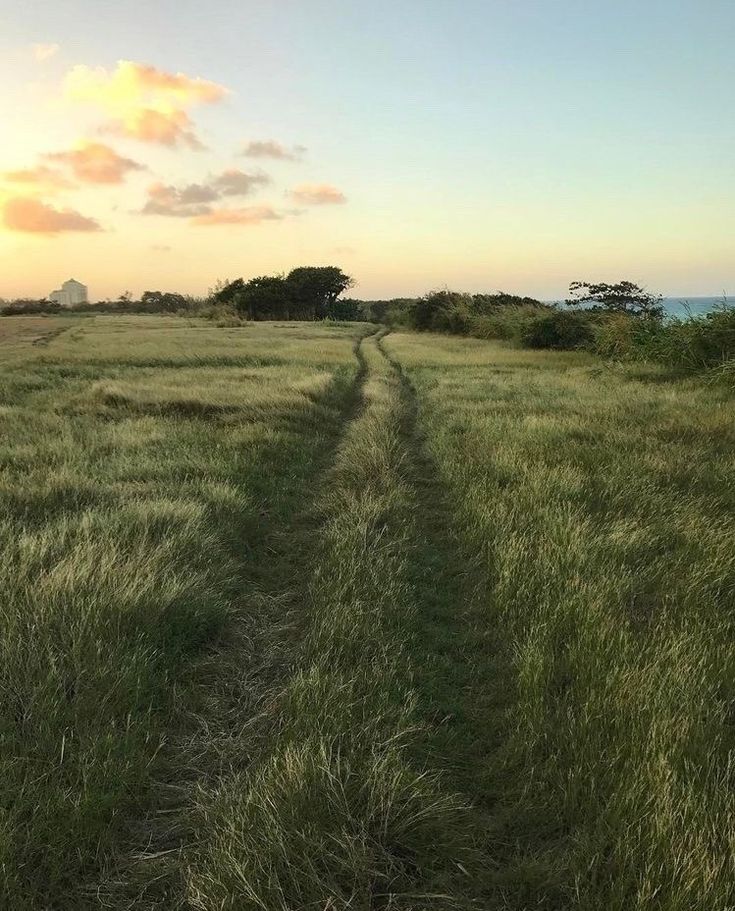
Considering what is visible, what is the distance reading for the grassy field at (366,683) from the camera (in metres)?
2.51

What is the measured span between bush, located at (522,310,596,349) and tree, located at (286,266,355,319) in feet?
145

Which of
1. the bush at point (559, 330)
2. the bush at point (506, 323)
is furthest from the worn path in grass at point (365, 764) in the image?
the bush at point (506, 323)

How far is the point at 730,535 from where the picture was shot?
566 centimetres

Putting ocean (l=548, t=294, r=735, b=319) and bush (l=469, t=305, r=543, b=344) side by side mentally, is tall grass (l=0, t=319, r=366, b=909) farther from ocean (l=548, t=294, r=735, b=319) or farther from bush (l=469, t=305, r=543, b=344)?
bush (l=469, t=305, r=543, b=344)

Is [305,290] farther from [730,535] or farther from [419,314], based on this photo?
[730,535]

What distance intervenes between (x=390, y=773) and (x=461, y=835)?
386mm

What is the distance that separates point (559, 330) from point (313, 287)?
154 feet

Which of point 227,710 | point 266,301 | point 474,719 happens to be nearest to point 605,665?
point 474,719

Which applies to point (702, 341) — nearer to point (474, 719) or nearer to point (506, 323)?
point (474, 719)

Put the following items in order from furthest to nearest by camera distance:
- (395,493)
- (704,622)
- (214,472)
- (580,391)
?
(580,391) < (214,472) < (395,493) < (704,622)

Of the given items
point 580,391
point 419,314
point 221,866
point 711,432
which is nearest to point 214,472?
point 221,866

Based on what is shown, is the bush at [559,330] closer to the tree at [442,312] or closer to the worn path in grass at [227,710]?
the tree at [442,312]

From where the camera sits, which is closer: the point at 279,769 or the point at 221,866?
the point at 221,866

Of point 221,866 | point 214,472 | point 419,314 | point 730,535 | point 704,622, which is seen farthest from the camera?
point 419,314
